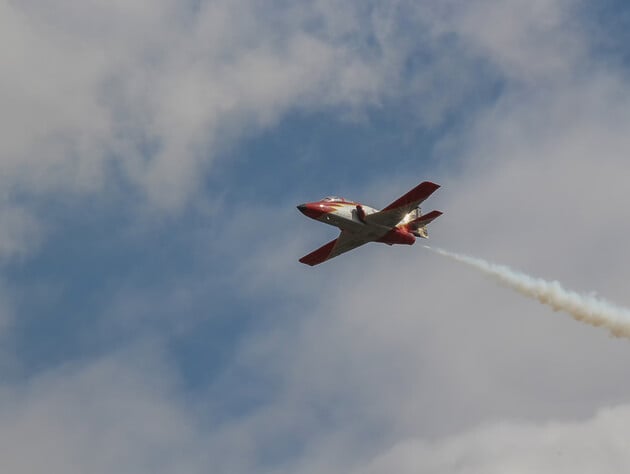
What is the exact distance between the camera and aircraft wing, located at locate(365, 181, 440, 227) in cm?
10783

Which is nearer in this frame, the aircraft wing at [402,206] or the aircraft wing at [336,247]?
the aircraft wing at [402,206]

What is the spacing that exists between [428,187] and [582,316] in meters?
23.4

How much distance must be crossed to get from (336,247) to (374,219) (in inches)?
274

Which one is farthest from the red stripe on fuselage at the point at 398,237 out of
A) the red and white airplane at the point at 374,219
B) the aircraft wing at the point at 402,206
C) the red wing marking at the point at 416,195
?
the red wing marking at the point at 416,195

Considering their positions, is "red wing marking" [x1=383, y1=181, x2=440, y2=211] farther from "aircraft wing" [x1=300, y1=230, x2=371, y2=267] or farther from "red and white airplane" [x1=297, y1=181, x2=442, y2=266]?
"aircraft wing" [x1=300, y1=230, x2=371, y2=267]

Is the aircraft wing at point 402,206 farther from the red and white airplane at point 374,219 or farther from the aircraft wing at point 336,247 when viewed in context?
the aircraft wing at point 336,247

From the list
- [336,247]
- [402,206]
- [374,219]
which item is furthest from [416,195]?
[336,247]

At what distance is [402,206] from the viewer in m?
111

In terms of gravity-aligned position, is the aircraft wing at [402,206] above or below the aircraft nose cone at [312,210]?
below

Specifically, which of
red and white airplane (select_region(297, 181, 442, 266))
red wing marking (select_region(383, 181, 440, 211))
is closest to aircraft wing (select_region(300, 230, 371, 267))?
red and white airplane (select_region(297, 181, 442, 266))

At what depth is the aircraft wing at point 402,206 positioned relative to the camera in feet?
354

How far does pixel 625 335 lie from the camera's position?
118812mm

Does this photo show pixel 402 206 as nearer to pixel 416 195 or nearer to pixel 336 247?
pixel 416 195

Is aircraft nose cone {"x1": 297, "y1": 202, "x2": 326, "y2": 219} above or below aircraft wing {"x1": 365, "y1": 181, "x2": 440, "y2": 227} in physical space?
above
